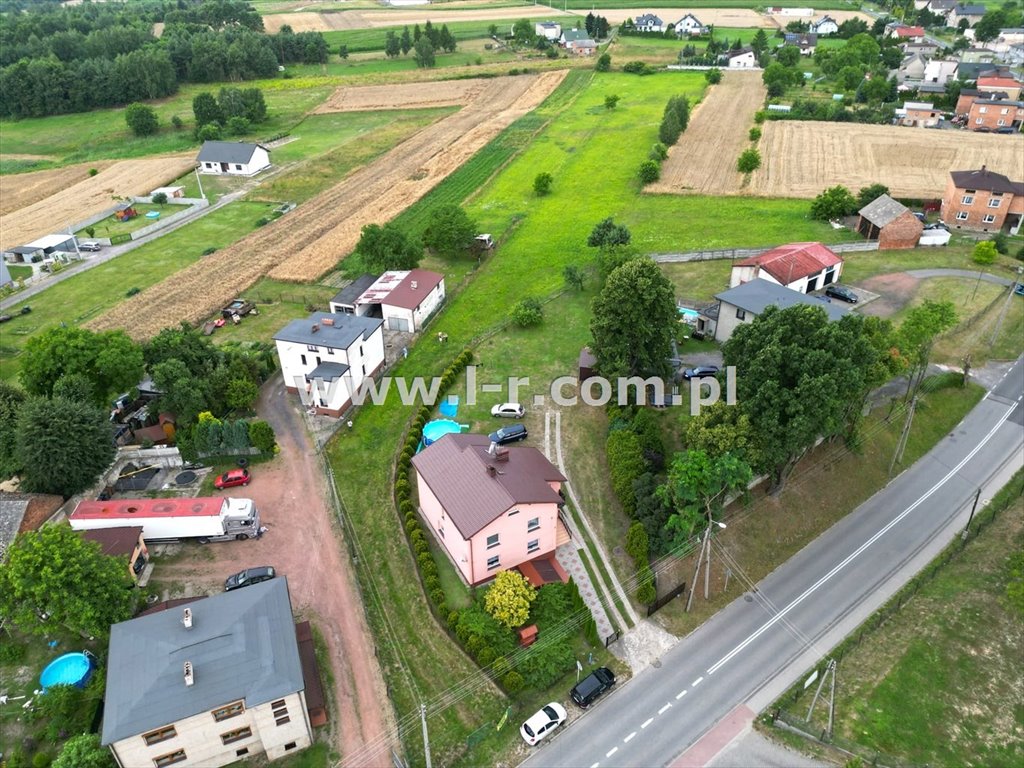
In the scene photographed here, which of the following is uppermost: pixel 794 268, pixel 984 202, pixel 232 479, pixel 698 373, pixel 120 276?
pixel 984 202

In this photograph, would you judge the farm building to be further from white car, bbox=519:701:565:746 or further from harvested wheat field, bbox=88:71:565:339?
white car, bbox=519:701:565:746

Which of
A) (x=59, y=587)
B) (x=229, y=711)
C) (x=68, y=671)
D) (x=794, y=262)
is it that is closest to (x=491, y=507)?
(x=229, y=711)

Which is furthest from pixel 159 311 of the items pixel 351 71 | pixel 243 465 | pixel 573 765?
pixel 351 71

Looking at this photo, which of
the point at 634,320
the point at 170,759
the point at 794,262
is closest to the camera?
the point at 170,759

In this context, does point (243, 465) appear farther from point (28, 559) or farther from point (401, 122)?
point (401, 122)

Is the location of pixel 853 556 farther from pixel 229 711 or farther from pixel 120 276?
pixel 120 276

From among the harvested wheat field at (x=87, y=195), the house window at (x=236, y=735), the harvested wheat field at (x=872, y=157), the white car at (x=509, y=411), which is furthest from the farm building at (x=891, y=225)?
the harvested wheat field at (x=87, y=195)

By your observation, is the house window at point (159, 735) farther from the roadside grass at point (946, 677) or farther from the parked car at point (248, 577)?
the roadside grass at point (946, 677)
